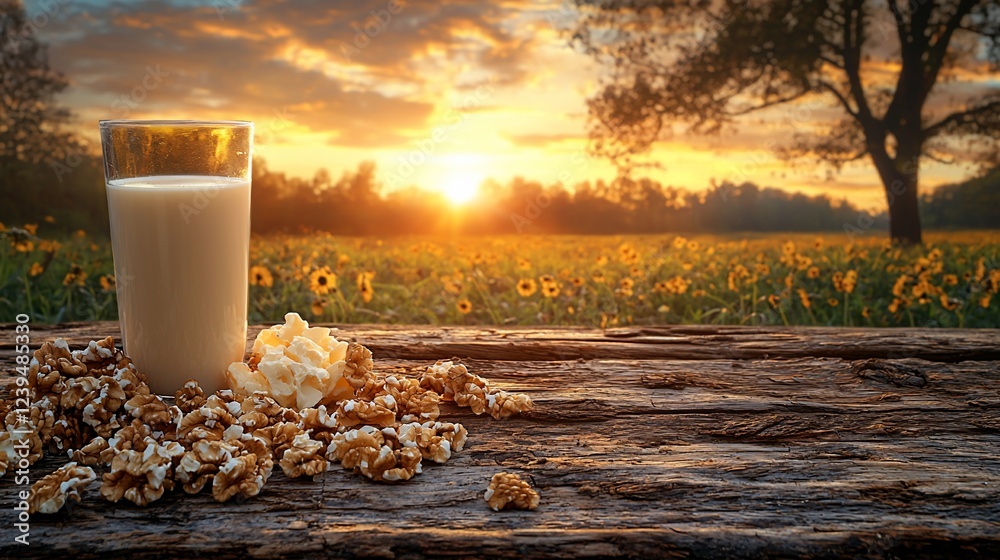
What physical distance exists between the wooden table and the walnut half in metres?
0.02

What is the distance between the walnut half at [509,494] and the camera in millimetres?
1096

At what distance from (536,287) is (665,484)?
244 centimetres

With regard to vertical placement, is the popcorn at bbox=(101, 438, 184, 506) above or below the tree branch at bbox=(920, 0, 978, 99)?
below

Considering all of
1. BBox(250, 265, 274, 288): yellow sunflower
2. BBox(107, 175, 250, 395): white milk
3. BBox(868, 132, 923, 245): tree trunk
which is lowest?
BBox(250, 265, 274, 288): yellow sunflower

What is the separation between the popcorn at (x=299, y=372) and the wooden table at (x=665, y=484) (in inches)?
10.8

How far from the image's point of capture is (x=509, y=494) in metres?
1.10

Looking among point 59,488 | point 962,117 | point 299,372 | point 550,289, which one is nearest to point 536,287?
point 550,289

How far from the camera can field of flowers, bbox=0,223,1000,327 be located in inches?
135

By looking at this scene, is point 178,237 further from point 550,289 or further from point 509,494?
point 550,289

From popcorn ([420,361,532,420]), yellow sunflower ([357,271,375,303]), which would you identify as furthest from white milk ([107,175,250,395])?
yellow sunflower ([357,271,375,303])

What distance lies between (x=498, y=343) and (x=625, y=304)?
5.66 ft

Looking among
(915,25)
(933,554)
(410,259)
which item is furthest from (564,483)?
(915,25)

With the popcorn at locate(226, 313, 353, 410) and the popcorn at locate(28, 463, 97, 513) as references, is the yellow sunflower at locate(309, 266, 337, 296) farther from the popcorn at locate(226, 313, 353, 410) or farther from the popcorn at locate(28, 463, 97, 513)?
the popcorn at locate(28, 463, 97, 513)

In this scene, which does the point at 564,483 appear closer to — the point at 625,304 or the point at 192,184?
the point at 192,184
